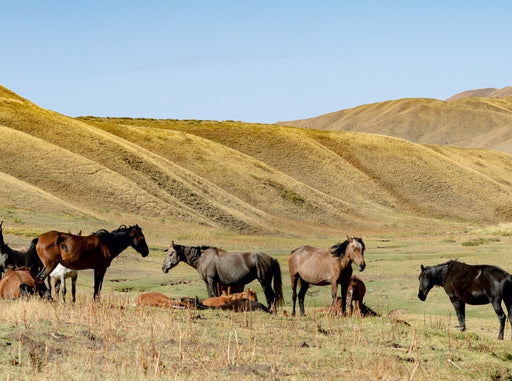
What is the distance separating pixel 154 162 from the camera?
3770 inches

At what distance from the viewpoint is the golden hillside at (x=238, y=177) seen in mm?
76062

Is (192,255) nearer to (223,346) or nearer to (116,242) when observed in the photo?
(116,242)

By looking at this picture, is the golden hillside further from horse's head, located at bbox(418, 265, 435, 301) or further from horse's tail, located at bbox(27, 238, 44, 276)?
horse's head, located at bbox(418, 265, 435, 301)

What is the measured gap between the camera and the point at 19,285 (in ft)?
54.4

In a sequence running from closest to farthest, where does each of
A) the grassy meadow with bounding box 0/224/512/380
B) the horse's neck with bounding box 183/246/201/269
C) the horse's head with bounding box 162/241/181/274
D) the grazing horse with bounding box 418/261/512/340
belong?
1. the grassy meadow with bounding box 0/224/512/380
2. the grazing horse with bounding box 418/261/512/340
3. the horse's neck with bounding box 183/246/201/269
4. the horse's head with bounding box 162/241/181/274

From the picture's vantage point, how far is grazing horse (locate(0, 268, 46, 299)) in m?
16.6

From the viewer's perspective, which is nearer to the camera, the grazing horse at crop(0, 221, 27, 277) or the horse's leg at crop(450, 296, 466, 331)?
the horse's leg at crop(450, 296, 466, 331)

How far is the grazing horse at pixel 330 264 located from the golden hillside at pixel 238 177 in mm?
37125

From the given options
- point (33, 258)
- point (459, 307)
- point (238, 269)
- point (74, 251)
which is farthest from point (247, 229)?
point (459, 307)

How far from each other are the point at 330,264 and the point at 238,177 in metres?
88.2

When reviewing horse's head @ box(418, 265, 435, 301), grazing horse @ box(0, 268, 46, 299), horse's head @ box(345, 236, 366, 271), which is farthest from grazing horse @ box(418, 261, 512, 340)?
grazing horse @ box(0, 268, 46, 299)

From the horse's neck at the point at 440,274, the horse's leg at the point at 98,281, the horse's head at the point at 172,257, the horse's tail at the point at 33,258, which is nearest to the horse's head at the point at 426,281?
the horse's neck at the point at 440,274

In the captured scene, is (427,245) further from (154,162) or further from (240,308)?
(154,162)

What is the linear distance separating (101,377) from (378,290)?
18726 mm
